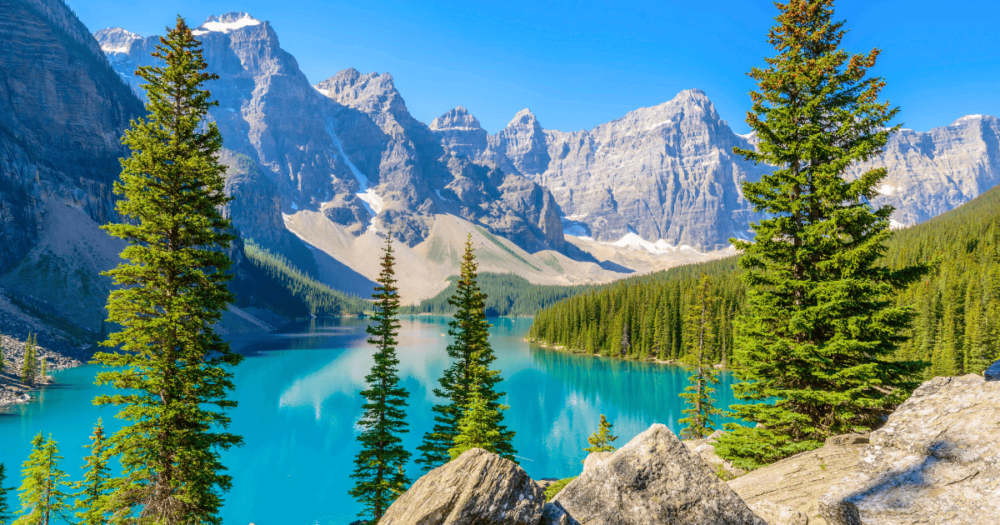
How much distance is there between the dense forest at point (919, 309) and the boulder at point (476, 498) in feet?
137

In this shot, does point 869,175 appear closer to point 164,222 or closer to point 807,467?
point 807,467

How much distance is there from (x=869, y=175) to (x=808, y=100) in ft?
9.91

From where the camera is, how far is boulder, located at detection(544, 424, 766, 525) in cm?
684

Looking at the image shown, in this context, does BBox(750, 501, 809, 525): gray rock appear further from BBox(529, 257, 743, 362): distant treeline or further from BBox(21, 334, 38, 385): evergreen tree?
BBox(21, 334, 38, 385): evergreen tree

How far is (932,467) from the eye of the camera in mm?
6586

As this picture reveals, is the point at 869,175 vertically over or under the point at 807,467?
over

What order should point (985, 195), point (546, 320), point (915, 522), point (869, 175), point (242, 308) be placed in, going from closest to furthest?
1. point (915, 522)
2. point (869, 175)
3. point (546, 320)
4. point (985, 195)
5. point (242, 308)

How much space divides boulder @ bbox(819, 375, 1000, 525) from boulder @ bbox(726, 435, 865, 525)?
1.42m

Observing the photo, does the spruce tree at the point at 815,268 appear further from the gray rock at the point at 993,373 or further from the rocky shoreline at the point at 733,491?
the rocky shoreline at the point at 733,491

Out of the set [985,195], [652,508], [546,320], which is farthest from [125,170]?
[985,195]

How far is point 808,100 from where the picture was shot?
1372 cm

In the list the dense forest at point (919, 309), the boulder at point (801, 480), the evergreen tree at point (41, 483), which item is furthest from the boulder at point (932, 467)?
the dense forest at point (919, 309)

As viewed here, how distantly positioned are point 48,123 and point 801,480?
197815mm

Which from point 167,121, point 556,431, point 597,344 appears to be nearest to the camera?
point 167,121
